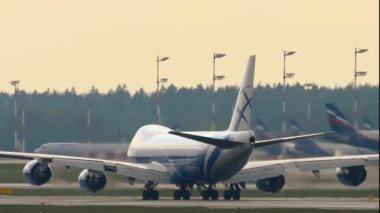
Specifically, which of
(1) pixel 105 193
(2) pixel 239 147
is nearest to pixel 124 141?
(1) pixel 105 193

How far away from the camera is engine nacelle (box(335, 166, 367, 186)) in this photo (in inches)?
2955

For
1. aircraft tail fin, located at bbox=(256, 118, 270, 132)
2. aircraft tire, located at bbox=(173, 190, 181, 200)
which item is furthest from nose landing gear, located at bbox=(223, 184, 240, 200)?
aircraft tail fin, located at bbox=(256, 118, 270, 132)

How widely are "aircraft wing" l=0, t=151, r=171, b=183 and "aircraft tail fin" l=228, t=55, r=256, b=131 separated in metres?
6.46

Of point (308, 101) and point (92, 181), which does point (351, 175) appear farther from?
point (308, 101)

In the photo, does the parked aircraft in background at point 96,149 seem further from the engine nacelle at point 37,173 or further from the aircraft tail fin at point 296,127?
the aircraft tail fin at point 296,127

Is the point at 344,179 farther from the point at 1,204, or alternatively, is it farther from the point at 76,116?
the point at 76,116

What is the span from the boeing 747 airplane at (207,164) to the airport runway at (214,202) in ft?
4.03

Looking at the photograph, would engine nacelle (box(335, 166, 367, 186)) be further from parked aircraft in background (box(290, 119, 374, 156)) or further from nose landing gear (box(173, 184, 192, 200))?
parked aircraft in background (box(290, 119, 374, 156))

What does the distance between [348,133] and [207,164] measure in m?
13.0

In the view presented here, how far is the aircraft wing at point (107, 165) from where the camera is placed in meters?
74.4

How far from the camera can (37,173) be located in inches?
2982

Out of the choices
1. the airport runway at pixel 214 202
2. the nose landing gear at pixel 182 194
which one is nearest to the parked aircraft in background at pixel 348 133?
the airport runway at pixel 214 202

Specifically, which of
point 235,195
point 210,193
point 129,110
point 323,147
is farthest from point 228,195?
point 129,110

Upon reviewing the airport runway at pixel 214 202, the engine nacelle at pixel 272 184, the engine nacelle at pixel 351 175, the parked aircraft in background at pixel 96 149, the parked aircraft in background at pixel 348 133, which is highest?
the parked aircraft in background at pixel 348 133
